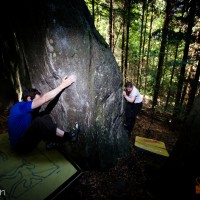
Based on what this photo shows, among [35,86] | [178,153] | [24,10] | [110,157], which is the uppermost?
[24,10]

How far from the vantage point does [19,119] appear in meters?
3.46

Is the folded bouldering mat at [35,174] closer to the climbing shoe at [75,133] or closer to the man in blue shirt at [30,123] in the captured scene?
the man in blue shirt at [30,123]

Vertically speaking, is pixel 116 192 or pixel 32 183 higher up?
pixel 32 183

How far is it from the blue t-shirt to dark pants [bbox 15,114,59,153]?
0.11 m

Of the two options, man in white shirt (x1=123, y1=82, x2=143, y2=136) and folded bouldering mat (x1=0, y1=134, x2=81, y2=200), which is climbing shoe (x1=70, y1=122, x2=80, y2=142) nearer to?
folded bouldering mat (x1=0, y1=134, x2=81, y2=200)

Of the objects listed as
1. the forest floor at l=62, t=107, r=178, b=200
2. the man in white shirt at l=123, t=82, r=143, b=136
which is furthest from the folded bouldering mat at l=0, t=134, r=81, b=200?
the man in white shirt at l=123, t=82, r=143, b=136

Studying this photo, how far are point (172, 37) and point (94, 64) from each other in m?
6.57

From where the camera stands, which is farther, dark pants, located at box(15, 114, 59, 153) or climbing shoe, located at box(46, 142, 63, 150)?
climbing shoe, located at box(46, 142, 63, 150)

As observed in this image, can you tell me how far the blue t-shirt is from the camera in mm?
3422

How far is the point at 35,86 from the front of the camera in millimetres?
4473

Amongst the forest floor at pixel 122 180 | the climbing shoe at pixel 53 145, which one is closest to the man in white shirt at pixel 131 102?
the forest floor at pixel 122 180

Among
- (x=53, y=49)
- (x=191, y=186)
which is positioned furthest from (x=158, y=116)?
(x=53, y=49)

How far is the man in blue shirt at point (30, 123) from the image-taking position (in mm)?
3422

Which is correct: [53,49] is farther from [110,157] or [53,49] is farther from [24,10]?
[110,157]
